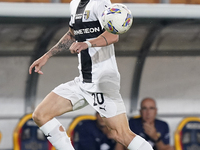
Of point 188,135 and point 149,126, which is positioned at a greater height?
point 149,126

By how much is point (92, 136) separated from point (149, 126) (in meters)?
0.72

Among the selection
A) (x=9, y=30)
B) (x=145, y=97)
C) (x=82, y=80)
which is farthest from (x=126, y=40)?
(x=82, y=80)

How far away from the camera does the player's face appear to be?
6.38m

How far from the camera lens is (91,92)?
404cm

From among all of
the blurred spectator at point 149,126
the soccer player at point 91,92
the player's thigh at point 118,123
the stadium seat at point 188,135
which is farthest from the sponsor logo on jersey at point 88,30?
the stadium seat at point 188,135

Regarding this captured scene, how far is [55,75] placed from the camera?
6.53 metres

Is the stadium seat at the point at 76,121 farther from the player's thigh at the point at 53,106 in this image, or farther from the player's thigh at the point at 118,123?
the player's thigh at the point at 118,123

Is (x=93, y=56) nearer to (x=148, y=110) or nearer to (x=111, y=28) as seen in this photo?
(x=111, y=28)

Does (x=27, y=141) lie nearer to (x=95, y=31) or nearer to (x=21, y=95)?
(x=21, y=95)

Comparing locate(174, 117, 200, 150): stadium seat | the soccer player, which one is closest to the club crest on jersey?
the soccer player

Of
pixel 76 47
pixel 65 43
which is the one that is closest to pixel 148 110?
pixel 65 43

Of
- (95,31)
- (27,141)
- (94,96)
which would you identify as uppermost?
(95,31)

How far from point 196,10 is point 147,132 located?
168cm

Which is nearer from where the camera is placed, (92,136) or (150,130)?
(92,136)
